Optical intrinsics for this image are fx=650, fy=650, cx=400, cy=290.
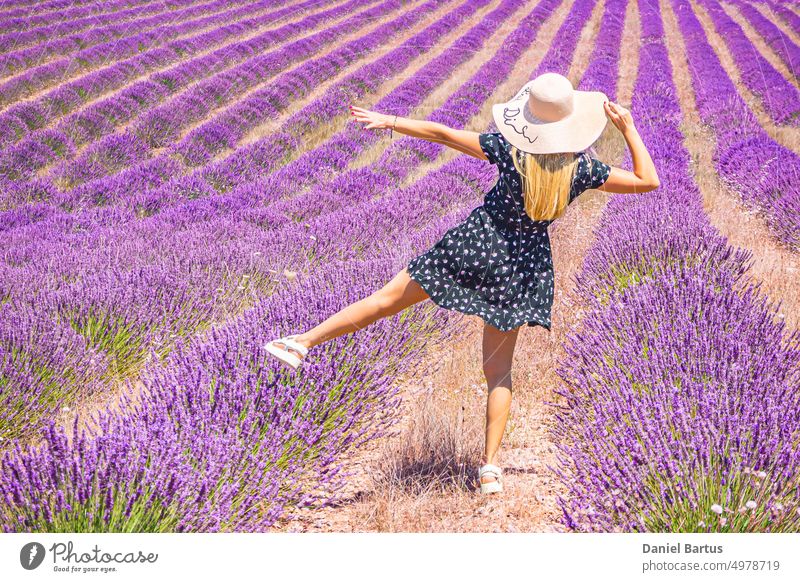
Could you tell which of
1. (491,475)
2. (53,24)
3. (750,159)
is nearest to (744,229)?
(750,159)

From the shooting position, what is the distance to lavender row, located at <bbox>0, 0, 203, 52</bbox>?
10.0 meters

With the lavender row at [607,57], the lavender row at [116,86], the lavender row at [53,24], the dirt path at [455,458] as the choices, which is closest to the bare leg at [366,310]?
the dirt path at [455,458]

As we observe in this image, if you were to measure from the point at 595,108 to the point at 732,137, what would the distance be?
620cm

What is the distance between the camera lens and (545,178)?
6.09 feet

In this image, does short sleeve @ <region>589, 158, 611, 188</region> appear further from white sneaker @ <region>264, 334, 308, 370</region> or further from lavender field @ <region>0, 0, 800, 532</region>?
white sneaker @ <region>264, 334, 308, 370</region>

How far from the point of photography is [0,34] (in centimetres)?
975

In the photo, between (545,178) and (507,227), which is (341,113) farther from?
(545,178)

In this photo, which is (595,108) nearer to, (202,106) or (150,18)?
(202,106)

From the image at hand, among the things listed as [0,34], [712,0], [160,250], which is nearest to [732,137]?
[160,250]

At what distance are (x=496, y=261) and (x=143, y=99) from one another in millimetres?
8848

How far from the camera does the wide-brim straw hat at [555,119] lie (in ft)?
5.87

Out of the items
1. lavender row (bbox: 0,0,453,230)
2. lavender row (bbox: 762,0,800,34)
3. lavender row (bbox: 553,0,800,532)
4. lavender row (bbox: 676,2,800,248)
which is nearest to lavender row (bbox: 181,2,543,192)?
lavender row (bbox: 0,0,453,230)

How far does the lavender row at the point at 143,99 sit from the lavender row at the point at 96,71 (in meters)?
0.41

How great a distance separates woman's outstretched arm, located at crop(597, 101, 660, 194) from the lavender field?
0.65 metres
